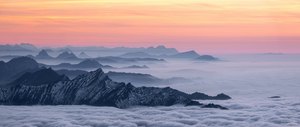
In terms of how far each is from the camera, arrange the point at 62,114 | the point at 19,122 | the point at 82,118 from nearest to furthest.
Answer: the point at 19,122 → the point at 82,118 → the point at 62,114

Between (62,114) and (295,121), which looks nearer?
(295,121)

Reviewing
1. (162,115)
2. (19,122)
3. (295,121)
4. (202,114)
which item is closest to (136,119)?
(162,115)

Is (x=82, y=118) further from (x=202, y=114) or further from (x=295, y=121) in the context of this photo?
(x=295, y=121)

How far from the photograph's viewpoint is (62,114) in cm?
18862

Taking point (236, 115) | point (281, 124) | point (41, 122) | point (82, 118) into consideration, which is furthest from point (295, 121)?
point (41, 122)

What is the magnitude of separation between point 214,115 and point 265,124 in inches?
1058

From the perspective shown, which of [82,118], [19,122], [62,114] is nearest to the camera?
[19,122]

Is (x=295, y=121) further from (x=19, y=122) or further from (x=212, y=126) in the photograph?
(x=19, y=122)

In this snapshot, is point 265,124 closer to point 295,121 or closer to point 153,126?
point 295,121

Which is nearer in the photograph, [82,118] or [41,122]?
[41,122]

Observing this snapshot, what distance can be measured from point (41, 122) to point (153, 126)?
121 feet

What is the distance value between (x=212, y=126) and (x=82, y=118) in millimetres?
46771

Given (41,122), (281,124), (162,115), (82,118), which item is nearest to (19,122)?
(41,122)

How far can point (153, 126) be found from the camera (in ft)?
538
